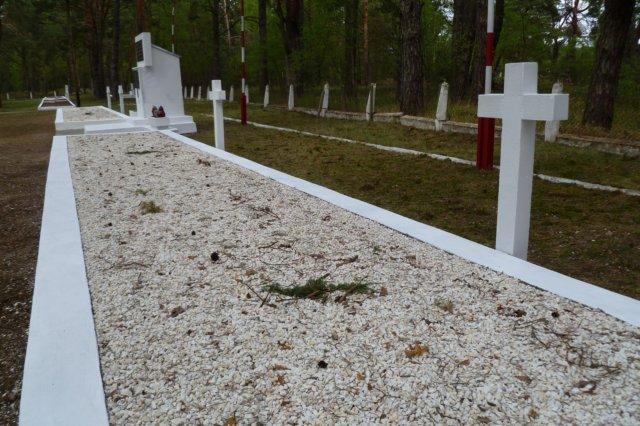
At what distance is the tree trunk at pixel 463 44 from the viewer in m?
16.9

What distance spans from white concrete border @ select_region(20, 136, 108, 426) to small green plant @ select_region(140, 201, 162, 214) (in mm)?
975

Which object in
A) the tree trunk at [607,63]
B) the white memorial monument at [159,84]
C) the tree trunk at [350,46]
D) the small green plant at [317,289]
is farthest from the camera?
the tree trunk at [350,46]

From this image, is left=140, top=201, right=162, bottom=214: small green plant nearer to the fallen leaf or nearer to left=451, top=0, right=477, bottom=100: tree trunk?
the fallen leaf

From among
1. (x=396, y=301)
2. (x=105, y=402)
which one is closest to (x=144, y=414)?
(x=105, y=402)

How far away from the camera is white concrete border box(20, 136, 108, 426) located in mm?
2062

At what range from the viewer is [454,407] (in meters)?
2.07

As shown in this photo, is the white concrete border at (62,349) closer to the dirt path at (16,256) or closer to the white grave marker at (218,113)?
the dirt path at (16,256)

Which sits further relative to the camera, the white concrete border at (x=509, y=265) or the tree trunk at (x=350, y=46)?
the tree trunk at (x=350, y=46)

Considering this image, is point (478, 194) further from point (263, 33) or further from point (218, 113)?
point (263, 33)

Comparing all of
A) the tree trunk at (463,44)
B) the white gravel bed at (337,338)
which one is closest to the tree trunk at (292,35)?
the tree trunk at (463,44)

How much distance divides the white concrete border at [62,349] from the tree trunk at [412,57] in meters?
11.3

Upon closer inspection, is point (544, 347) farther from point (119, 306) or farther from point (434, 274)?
point (119, 306)

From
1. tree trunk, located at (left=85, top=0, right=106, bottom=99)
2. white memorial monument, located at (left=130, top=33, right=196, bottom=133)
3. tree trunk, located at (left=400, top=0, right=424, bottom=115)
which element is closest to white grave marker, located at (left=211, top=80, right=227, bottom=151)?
white memorial monument, located at (left=130, top=33, right=196, bottom=133)

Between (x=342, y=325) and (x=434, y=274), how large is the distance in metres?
0.88
